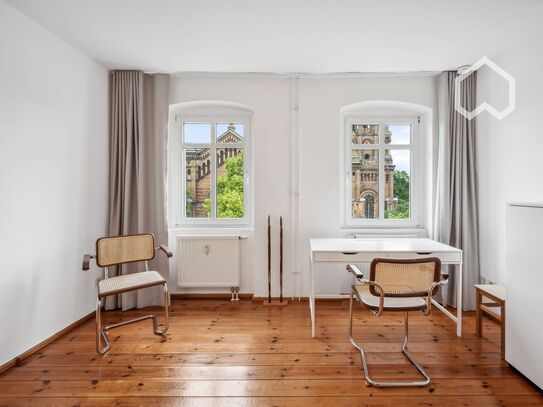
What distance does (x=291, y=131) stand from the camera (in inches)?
134

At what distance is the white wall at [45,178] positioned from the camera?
2150 millimetres

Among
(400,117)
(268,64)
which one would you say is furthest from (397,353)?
(268,64)

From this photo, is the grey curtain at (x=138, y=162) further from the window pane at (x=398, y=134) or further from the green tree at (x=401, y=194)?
the green tree at (x=401, y=194)

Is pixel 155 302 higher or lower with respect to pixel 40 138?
lower

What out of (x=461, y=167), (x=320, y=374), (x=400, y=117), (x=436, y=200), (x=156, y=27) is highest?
(x=156, y=27)

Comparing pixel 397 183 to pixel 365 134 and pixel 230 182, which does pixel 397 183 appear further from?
pixel 230 182

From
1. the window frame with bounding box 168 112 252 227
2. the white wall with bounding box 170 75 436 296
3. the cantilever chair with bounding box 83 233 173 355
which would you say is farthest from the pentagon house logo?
the cantilever chair with bounding box 83 233 173 355

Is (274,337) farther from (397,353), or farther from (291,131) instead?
(291,131)

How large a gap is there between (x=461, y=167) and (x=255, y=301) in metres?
2.67

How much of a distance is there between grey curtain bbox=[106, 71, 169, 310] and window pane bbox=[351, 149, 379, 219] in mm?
2220

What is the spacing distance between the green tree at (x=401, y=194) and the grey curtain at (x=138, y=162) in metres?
2.70

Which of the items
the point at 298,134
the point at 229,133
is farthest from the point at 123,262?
the point at 298,134

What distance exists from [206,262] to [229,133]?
5.14 ft

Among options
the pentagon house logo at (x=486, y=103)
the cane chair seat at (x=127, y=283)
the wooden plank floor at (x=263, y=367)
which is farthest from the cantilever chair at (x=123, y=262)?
the pentagon house logo at (x=486, y=103)
